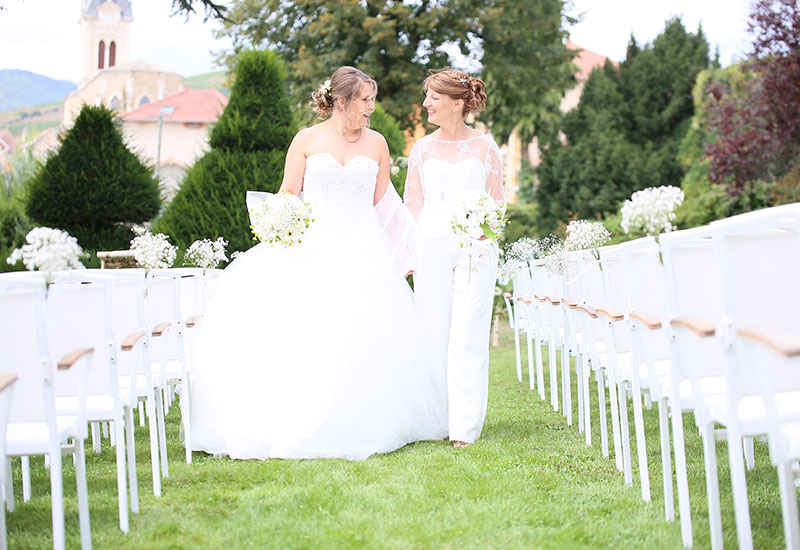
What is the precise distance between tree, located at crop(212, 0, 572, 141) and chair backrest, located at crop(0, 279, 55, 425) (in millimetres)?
18782

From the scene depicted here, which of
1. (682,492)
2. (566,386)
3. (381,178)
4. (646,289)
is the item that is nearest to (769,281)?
(682,492)

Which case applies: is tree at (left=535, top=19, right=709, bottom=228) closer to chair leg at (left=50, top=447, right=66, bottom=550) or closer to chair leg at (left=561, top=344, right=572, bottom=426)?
chair leg at (left=561, top=344, right=572, bottom=426)

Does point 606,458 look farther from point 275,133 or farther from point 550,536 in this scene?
point 275,133

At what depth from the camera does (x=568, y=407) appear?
637cm

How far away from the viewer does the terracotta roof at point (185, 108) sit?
4909 cm

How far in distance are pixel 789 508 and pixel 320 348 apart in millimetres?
3045

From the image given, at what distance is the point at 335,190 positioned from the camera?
18.7 ft

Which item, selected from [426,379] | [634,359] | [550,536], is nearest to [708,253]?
[634,359]

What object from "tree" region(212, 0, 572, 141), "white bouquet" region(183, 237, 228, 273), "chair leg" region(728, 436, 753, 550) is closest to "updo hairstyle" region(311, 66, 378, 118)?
"white bouquet" region(183, 237, 228, 273)

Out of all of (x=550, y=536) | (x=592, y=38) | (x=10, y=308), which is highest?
(x=592, y=38)

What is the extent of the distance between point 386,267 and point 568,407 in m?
1.74

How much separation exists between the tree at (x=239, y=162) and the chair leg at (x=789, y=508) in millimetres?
8912

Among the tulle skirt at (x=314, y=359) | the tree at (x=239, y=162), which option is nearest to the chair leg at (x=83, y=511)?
the tulle skirt at (x=314, y=359)

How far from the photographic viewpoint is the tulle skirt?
5074 millimetres
